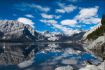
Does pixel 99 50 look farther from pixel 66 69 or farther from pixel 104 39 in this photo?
pixel 66 69

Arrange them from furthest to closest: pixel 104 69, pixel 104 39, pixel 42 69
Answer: pixel 104 39 → pixel 42 69 → pixel 104 69

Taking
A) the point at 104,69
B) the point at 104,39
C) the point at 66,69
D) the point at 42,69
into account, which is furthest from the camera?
the point at 104,39

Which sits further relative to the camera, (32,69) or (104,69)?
(32,69)

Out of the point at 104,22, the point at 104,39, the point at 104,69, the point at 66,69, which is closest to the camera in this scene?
the point at 104,69

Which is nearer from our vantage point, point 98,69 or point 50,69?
point 98,69

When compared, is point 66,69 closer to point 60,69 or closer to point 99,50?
point 60,69

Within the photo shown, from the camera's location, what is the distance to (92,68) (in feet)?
81.7

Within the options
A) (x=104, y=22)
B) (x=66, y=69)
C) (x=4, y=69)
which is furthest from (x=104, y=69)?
(x=104, y=22)

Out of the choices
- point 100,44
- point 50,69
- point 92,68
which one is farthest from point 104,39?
point 92,68

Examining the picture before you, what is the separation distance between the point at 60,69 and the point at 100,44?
131 ft

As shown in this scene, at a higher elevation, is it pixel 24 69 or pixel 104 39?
pixel 104 39

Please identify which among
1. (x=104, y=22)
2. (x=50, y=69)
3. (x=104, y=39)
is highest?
(x=104, y=22)

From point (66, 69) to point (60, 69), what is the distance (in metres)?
0.97

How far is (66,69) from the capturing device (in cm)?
2841
